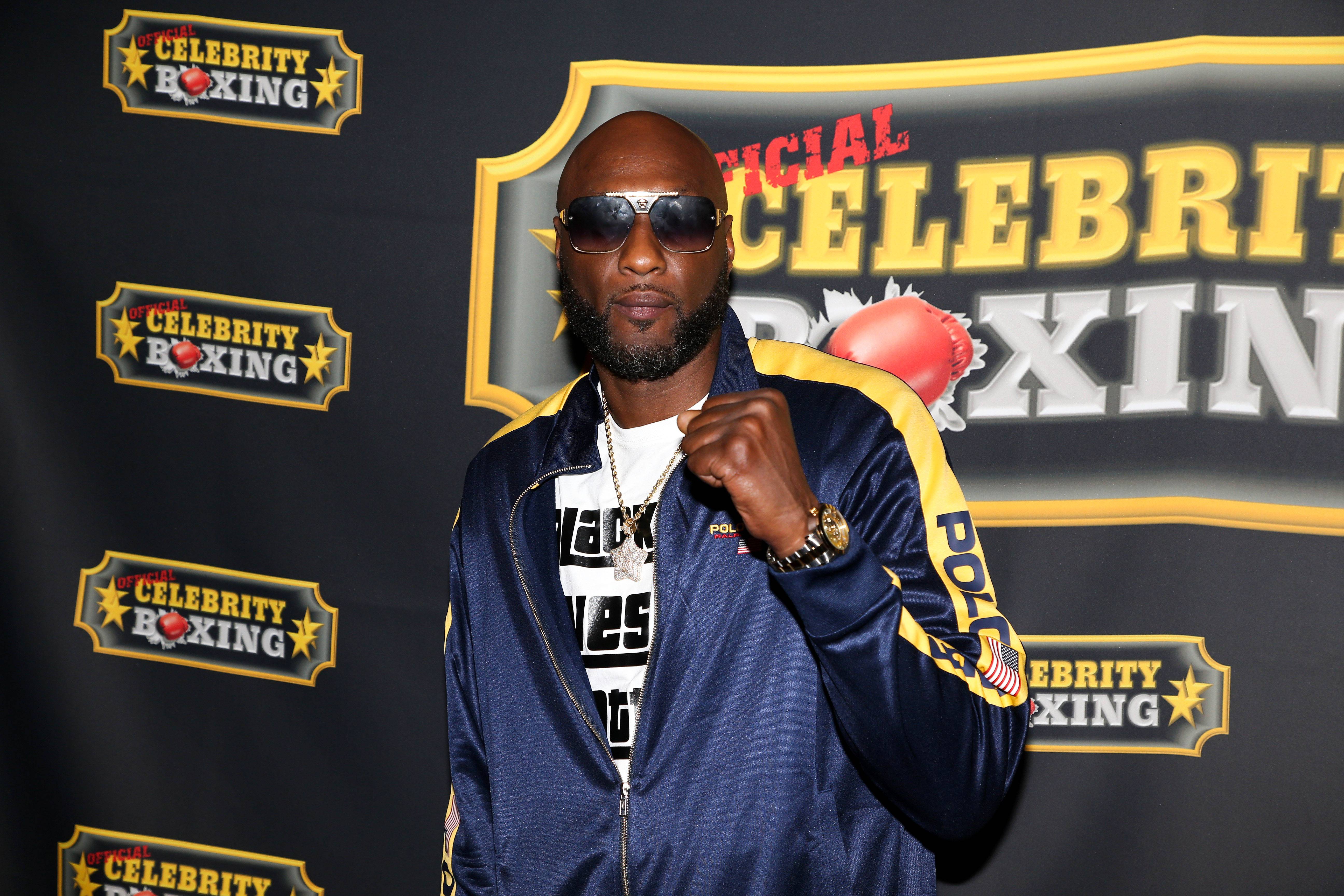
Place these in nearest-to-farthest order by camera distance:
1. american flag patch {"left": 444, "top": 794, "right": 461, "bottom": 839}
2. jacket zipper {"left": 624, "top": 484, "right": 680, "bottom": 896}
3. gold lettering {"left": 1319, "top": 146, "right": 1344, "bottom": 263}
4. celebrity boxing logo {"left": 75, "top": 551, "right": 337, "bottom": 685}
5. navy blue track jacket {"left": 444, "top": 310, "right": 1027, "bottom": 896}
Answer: navy blue track jacket {"left": 444, "top": 310, "right": 1027, "bottom": 896} → jacket zipper {"left": 624, "top": 484, "right": 680, "bottom": 896} → american flag patch {"left": 444, "top": 794, "right": 461, "bottom": 839} → gold lettering {"left": 1319, "top": 146, "right": 1344, "bottom": 263} → celebrity boxing logo {"left": 75, "top": 551, "right": 337, "bottom": 685}

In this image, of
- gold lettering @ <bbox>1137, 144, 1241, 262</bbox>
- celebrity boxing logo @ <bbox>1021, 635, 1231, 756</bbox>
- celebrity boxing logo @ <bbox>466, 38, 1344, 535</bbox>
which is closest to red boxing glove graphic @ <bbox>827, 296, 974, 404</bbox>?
celebrity boxing logo @ <bbox>466, 38, 1344, 535</bbox>

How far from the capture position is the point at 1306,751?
2.02 meters

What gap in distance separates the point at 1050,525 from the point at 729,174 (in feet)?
3.42

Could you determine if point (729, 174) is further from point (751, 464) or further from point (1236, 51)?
point (751, 464)

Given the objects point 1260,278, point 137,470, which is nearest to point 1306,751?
point 1260,278

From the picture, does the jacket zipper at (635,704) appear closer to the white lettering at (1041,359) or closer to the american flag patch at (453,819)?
the american flag patch at (453,819)

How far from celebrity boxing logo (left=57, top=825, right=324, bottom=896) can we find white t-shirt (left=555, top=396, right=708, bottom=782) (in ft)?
4.93

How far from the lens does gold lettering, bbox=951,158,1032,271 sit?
212 cm

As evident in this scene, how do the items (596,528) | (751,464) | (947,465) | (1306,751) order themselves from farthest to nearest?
(1306,751), (596,528), (947,465), (751,464)

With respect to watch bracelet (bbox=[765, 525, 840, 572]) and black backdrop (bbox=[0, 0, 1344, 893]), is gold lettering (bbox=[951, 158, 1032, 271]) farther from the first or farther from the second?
watch bracelet (bbox=[765, 525, 840, 572])

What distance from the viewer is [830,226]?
2213mm

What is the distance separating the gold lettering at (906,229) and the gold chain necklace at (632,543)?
0.97 metres

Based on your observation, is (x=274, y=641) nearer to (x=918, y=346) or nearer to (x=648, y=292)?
(x=648, y=292)

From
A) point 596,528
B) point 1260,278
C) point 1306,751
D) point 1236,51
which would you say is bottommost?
point 1306,751
